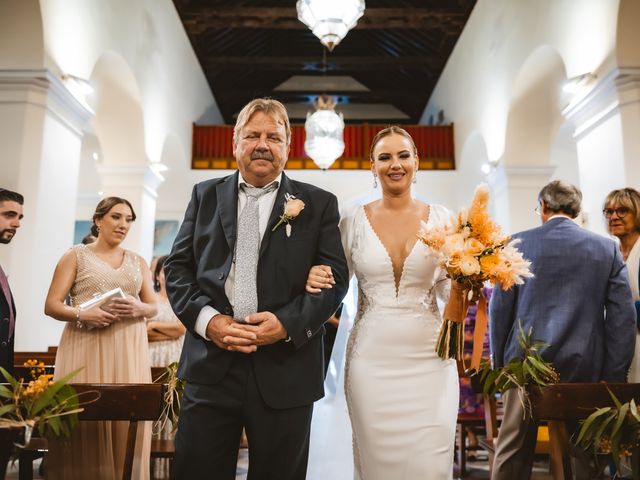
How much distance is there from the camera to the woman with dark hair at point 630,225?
317 cm

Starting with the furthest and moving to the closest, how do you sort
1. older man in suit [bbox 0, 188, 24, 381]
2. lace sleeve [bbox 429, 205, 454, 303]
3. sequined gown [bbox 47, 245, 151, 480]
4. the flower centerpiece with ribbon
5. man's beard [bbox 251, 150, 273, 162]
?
sequined gown [bbox 47, 245, 151, 480] < older man in suit [bbox 0, 188, 24, 381] < lace sleeve [bbox 429, 205, 454, 303] < man's beard [bbox 251, 150, 273, 162] < the flower centerpiece with ribbon

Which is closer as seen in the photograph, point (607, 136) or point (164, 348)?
point (164, 348)

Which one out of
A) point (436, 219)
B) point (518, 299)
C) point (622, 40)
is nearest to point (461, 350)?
point (436, 219)

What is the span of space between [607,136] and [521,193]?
3250 millimetres

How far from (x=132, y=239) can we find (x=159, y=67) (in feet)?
9.39

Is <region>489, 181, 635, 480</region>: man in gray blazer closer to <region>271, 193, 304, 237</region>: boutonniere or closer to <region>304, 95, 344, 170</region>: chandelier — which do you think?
<region>271, 193, 304, 237</region>: boutonniere

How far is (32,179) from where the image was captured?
5.07 meters

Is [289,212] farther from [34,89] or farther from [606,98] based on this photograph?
[606,98]

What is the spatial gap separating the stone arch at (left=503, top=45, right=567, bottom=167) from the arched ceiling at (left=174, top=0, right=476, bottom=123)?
301 cm

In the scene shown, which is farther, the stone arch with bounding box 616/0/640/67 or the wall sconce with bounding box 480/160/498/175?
the wall sconce with bounding box 480/160/498/175

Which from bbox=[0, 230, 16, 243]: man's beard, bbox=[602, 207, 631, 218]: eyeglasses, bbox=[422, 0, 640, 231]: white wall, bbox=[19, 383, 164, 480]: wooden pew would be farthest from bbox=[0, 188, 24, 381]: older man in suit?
bbox=[422, 0, 640, 231]: white wall

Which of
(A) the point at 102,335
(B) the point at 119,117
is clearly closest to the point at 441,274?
(A) the point at 102,335

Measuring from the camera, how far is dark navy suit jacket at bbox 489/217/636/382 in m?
2.86

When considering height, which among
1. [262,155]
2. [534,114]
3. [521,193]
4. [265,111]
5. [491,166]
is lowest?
[262,155]
